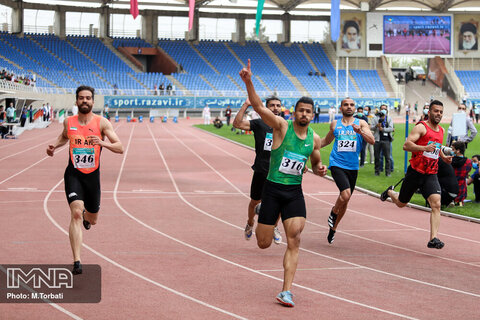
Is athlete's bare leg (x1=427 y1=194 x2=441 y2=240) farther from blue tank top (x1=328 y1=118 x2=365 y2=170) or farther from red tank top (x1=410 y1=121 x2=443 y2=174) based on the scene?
blue tank top (x1=328 y1=118 x2=365 y2=170)

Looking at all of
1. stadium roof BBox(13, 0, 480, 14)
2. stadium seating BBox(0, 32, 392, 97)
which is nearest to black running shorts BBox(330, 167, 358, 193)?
stadium seating BBox(0, 32, 392, 97)

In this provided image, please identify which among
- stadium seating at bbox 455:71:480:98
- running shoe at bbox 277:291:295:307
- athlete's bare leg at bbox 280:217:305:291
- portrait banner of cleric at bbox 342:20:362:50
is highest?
portrait banner of cleric at bbox 342:20:362:50

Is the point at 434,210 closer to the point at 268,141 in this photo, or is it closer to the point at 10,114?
the point at 268,141

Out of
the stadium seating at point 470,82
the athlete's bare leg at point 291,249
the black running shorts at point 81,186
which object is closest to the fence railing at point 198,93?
the stadium seating at point 470,82

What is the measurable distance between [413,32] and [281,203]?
69656mm

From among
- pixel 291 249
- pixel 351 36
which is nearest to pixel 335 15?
pixel 291 249

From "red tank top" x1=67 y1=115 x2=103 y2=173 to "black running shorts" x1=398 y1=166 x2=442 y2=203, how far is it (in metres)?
4.56

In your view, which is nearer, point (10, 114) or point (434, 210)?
point (434, 210)

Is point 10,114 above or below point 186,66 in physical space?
below

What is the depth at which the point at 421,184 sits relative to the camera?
9.71 meters

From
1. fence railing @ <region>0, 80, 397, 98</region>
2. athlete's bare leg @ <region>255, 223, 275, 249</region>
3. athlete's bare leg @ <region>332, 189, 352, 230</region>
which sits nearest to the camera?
athlete's bare leg @ <region>255, 223, 275, 249</region>

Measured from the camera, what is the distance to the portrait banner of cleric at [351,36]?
2854 inches

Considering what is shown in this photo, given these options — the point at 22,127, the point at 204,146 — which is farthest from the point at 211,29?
the point at 204,146

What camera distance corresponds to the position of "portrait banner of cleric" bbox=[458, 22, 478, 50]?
75.0 meters
